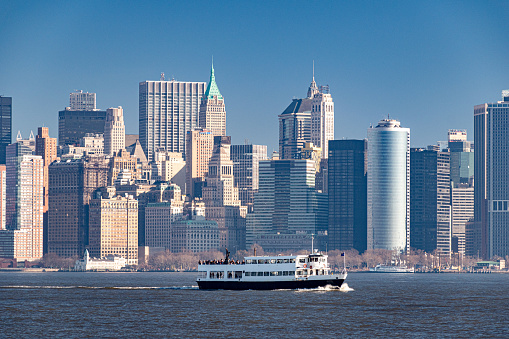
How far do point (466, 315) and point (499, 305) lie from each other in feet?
82.9

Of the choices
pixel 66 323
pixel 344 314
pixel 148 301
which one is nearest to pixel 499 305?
pixel 344 314

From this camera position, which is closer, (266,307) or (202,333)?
(202,333)

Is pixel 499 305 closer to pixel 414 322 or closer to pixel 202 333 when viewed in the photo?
pixel 414 322

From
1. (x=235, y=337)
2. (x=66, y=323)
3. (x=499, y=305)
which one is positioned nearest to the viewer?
(x=235, y=337)

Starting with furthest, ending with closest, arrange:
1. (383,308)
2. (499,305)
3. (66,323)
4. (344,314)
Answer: (499,305), (383,308), (344,314), (66,323)

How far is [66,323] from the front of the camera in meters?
156

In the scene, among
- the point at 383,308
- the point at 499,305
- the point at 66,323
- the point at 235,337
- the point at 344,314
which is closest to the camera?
the point at 235,337

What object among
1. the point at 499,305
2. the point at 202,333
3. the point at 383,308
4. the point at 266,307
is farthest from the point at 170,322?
the point at 499,305

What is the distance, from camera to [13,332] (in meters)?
147

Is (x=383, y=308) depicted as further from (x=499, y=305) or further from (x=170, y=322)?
(x=170, y=322)

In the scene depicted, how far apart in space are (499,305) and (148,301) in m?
55.3

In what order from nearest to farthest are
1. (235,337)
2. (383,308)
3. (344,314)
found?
(235,337) < (344,314) < (383,308)

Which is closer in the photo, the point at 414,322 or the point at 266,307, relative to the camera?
the point at 414,322

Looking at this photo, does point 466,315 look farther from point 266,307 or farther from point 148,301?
point 148,301
